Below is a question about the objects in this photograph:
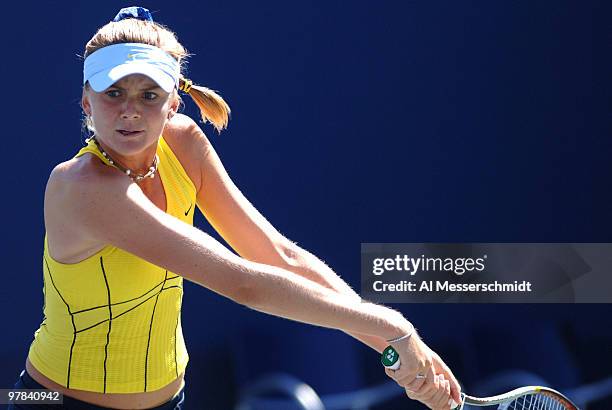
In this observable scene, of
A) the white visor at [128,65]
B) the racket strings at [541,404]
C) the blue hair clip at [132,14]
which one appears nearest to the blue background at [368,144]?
the racket strings at [541,404]

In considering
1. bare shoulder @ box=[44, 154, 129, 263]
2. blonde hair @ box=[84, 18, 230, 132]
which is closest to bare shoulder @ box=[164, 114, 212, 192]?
blonde hair @ box=[84, 18, 230, 132]

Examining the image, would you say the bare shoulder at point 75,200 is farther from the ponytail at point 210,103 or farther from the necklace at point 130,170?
the ponytail at point 210,103

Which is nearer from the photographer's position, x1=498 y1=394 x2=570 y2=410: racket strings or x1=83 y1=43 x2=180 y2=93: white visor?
x1=83 y1=43 x2=180 y2=93: white visor

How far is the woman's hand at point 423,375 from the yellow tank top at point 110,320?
18.3 inches

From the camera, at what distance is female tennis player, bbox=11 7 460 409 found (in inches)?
73.4

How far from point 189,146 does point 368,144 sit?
1.73m

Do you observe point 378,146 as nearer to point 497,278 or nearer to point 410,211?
point 410,211

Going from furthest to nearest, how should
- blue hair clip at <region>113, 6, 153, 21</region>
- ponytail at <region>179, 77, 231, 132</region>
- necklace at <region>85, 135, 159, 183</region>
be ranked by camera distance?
ponytail at <region>179, 77, 231, 132</region> < blue hair clip at <region>113, 6, 153, 21</region> < necklace at <region>85, 135, 159, 183</region>

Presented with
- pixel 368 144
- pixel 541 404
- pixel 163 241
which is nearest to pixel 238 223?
pixel 163 241

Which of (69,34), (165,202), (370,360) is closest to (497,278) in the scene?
(370,360)

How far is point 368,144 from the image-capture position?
3.91m

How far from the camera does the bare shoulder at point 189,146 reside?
2.24 m

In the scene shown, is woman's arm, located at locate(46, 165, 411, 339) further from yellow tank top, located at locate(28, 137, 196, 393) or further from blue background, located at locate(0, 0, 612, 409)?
blue background, located at locate(0, 0, 612, 409)

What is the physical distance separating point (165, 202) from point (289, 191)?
1.77m
